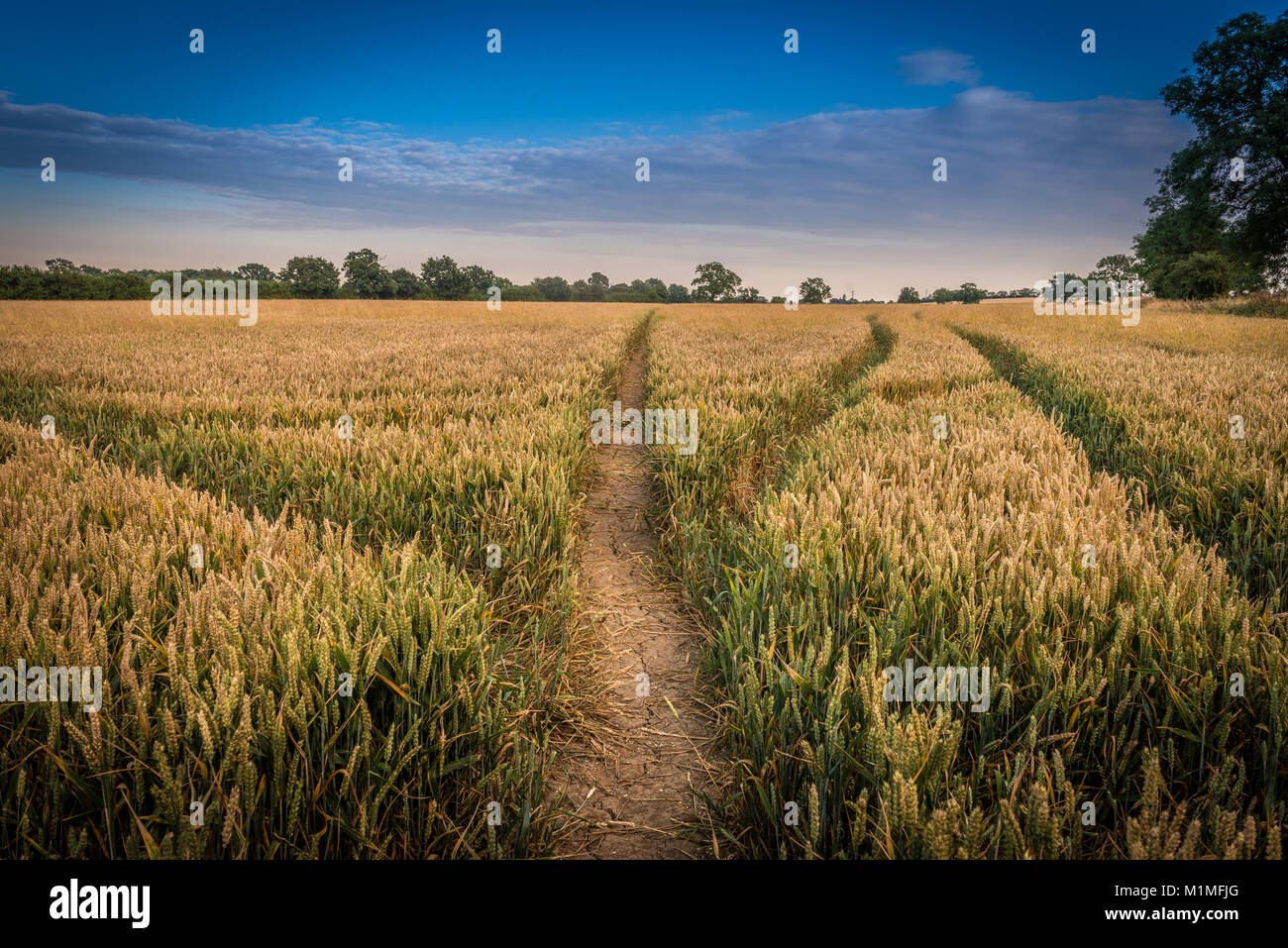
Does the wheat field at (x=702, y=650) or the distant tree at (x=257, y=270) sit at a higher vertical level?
the distant tree at (x=257, y=270)

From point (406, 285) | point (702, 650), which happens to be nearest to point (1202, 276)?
point (702, 650)

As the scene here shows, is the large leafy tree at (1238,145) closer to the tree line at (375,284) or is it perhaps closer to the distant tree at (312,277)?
the tree line at (375,284)

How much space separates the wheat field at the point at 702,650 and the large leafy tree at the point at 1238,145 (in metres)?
39.9

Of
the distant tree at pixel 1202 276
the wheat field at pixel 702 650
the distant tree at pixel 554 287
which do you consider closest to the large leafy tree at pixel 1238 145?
the distant tree at pixel 1202 276

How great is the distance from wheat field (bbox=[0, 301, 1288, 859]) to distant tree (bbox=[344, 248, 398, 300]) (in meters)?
84.7

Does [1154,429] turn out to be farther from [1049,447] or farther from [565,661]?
[565,661]

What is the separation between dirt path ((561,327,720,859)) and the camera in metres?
2.47

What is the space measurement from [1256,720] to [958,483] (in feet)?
7.46

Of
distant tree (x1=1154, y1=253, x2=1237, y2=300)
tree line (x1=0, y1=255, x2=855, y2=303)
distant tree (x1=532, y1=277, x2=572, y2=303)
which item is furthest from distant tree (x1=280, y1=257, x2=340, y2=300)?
distant tree (x1=1154, y1=253, x2=1237, y2=300)

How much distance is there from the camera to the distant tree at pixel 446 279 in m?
91.5

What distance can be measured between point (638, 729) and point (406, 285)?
299 feet

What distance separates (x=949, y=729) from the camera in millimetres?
1948

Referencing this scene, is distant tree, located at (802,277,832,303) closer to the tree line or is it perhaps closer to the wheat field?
the tree line
